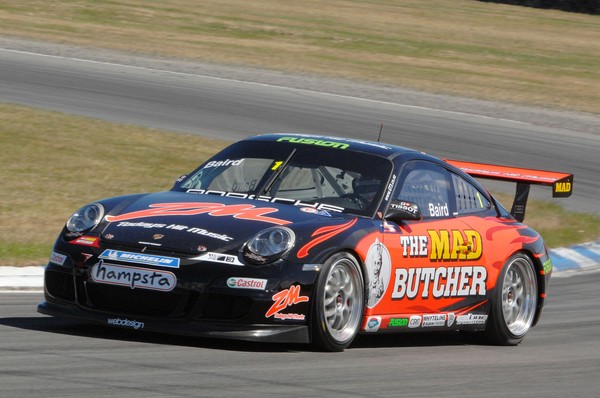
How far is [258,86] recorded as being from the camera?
2234 cm

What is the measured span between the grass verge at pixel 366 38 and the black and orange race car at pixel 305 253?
620 inches

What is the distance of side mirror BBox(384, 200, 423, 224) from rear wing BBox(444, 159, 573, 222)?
1446 millimetres

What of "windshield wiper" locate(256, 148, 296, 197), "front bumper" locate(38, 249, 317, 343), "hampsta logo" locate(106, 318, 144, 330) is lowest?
"hampsta logo" locate(106, 318, 144, 330)

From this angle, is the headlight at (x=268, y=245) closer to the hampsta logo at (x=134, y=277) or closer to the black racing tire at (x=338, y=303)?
the black racing tire at (x=338, y=303)

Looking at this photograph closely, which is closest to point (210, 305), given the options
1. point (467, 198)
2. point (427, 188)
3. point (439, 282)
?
point (439, 282)

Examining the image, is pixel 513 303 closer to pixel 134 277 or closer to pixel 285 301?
pixel 285 301

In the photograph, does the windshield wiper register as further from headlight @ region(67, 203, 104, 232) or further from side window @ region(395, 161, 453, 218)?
headlight @ region(67, 203, 104, 232)

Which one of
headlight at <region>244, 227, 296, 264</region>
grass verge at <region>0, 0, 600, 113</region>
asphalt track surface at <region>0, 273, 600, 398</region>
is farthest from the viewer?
grass verge at <region>0, 0, 600, 113</region>

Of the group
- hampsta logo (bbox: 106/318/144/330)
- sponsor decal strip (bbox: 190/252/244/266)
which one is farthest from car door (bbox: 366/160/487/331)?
hampsta logo (bbox: 106/318/144/330)

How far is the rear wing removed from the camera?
879 centimetres

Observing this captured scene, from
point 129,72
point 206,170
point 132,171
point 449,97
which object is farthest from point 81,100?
point 206,170

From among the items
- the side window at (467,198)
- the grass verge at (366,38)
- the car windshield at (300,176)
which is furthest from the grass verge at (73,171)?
the grass verge at (366,38)

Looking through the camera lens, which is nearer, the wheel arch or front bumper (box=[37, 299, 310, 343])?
front bumper (box=[37, 299, 310, 343])

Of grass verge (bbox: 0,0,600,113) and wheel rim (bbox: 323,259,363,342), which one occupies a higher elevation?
wheel rim (bbox: 323,259,363,342)
